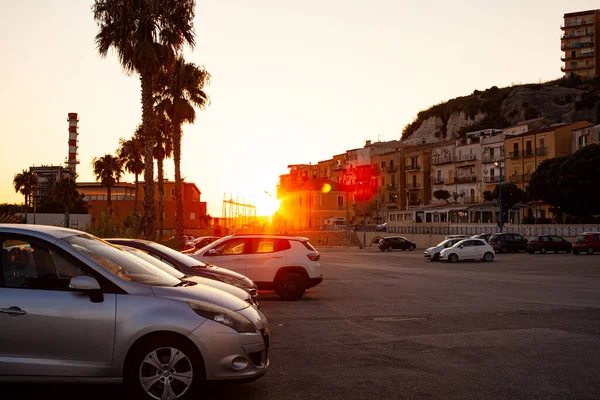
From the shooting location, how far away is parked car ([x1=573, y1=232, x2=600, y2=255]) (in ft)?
159

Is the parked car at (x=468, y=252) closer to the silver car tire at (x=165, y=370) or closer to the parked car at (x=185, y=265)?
the parked car at (x=185, y=265)

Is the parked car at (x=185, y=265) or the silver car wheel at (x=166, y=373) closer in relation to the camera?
the silver car wheel at (x=166, y=373)

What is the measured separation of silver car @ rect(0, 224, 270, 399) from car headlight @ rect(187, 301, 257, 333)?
0.04 feet

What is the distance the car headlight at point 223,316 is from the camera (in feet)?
21.2

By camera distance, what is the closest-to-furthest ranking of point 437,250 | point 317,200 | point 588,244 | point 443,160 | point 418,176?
point 437,250 < point 588,244 < point 443,160 < point 418,176 < point 317,200

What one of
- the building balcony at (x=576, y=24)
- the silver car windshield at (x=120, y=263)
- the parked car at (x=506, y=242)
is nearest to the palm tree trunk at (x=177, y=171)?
the parked car at (x=506, y=242)

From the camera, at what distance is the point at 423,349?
32.6 ft

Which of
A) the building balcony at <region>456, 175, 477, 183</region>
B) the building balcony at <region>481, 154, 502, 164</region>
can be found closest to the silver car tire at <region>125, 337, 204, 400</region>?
the building balcony at <region>481, 154, 502, 164</region>

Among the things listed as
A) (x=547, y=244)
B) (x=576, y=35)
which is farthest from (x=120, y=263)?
(x=576, y=35)

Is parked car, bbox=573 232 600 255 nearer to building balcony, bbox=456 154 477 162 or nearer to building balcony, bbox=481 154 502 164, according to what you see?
building balcony, bbox=481 154 502 164

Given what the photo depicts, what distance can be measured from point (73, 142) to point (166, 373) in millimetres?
98004

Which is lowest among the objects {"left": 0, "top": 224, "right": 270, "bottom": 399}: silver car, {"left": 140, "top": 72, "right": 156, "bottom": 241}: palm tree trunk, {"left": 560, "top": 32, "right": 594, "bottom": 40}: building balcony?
{"left": 0, "top": 224, "right": 270, "bottom": 399}: silver car

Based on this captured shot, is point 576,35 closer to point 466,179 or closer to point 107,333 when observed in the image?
A: point 466,179

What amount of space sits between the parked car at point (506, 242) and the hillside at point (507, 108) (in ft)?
214
